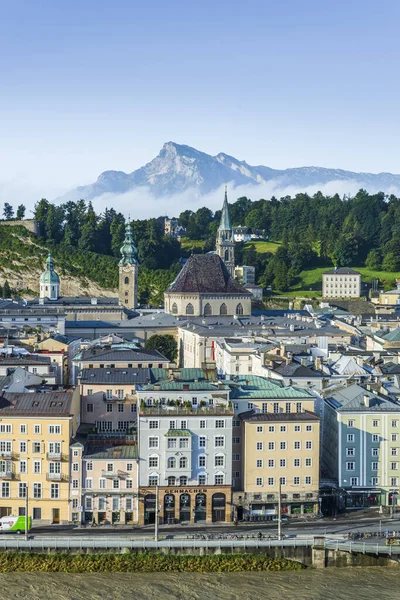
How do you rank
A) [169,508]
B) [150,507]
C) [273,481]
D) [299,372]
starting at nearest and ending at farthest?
1. [150,507]
2. [169,508]
3. [273,481]
4. [299,372]

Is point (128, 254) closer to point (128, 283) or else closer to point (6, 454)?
point (128, 283)

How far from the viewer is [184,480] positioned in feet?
145

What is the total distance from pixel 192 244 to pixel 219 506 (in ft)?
426

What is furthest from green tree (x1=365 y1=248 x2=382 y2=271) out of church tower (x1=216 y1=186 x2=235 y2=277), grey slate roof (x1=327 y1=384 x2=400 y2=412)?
grey slate roof (x1=327 y1=384 x2=400 y2=412)

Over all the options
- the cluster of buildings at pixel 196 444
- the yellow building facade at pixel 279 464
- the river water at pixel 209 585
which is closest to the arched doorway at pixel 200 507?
the cluster of buildings at pixel 196 444

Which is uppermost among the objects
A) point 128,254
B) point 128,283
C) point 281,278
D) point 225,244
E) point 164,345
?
point 225,244

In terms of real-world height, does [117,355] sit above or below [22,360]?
above

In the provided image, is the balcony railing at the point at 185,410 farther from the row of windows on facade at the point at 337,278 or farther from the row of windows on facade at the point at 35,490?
the row of windows on facade at the point at 337,278

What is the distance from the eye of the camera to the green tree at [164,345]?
88.0 meters

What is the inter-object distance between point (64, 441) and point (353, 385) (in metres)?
15.8

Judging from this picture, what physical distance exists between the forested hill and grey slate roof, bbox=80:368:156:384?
7774 centimetres

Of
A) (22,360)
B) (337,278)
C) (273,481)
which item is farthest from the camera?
(337,278)

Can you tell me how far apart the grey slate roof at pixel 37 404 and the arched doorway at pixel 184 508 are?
649 centimetres

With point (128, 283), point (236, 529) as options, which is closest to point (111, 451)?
point (236, 529)
